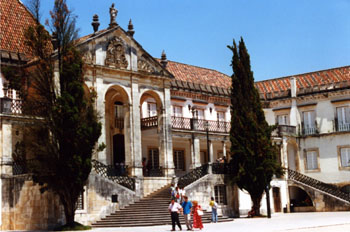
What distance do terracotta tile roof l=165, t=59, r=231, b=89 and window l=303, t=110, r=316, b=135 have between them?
667 centimetres

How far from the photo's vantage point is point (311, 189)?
3881 centimetres

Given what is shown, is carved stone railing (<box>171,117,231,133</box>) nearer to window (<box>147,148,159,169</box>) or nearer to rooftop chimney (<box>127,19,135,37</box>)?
window (<box>147,148,159,169</box>)

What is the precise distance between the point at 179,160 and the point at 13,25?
14.3 m

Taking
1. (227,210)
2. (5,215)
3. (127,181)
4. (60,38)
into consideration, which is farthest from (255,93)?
(5,215)

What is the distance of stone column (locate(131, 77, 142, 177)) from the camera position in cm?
3149

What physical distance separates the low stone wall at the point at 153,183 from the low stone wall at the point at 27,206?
6.76m

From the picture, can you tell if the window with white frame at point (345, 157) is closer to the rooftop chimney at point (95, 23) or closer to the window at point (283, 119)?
the window at point (283, 119)

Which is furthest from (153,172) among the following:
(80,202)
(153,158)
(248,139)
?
(80,202)

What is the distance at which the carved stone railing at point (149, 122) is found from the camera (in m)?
34.6

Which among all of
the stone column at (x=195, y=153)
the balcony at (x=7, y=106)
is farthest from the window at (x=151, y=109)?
the balcony at (x=7, y=106)

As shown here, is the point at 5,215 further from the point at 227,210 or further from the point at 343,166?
the point at 343,166

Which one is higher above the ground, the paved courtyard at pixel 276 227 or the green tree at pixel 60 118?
the green tree at pixel 60 118

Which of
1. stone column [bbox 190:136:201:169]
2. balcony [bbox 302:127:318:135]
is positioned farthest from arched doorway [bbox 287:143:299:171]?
stone column [bbox 190:136:201:169]

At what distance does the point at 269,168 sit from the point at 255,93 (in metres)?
4.36
